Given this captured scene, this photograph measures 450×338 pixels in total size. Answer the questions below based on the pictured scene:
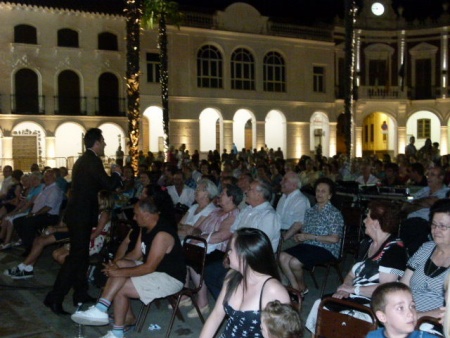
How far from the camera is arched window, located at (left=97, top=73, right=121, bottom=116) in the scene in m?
29.4

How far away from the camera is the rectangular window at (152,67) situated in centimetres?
2917

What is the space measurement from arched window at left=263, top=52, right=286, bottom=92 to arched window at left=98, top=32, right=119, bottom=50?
8.02 metres

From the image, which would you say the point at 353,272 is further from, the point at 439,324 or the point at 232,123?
the point at 232,123

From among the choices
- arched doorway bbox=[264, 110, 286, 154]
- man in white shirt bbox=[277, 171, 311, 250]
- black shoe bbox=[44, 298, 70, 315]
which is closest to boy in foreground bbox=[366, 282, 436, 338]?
man in white shirt bbox=[277, 171, 311, 250]

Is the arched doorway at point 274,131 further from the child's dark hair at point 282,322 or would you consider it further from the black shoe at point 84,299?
the child's dark hair at point 282,322

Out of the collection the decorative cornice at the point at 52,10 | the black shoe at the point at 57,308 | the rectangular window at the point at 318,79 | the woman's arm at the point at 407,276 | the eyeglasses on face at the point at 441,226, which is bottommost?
the black shoe at the point at 57,308

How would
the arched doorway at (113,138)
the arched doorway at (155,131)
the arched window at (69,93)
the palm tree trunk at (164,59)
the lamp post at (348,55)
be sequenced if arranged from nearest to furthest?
the lamp post at (348,55) < the palm tree trunk at (164,59) < the arched window at (69,93) < the arched doorway at (113,138) < the arched doorway at (155,131)

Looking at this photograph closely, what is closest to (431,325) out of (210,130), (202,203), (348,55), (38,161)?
(202,203)

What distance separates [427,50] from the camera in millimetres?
35875

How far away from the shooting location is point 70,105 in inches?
1134

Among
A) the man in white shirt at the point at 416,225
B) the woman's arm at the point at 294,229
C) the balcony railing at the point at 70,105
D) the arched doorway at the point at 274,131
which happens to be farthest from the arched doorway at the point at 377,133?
the man in white shirt at the point at 416,225

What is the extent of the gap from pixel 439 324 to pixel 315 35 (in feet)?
103

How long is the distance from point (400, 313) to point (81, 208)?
437 cm

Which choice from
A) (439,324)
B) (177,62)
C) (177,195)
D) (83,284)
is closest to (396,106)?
(177,62)
